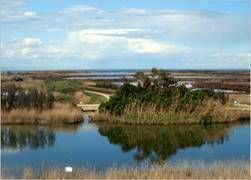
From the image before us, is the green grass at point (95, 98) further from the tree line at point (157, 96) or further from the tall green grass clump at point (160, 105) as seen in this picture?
the tall green grass clump at point (160, 105)

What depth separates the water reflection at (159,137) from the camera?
57.9ft

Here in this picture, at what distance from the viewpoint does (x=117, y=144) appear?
19047 millimetres

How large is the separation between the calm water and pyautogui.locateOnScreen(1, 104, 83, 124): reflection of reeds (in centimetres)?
70

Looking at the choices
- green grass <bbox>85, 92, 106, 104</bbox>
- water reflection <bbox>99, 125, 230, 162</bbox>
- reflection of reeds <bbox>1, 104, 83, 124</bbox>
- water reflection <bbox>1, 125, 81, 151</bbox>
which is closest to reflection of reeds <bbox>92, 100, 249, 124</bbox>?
water reflection <bbox>99, 125, 230, 162</bbox>

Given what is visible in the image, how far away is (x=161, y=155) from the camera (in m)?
16.8

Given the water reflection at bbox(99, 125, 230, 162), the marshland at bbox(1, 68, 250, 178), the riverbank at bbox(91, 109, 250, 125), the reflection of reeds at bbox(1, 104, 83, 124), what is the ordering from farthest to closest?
1. the riverbank at bbox(91, 109, 250, 125)
2. the reflection of reeds at bbox(1, 104, 83, 124)
3. the water reflection at bbox(99, 125, 230, 162)
4. the marshland at bbox(1, 68, 250, 178)

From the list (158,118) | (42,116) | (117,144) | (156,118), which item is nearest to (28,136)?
(117,144)

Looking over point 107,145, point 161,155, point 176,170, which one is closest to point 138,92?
point 107,145

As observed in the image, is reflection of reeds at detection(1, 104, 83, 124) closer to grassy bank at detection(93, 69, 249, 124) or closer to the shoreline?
grassy bank at detection(93, 69, 249, 124)

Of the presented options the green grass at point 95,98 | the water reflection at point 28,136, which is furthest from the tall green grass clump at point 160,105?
the green grass at point 95,98

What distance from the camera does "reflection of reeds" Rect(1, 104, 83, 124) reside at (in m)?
22.0

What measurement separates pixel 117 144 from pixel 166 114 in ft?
16.1

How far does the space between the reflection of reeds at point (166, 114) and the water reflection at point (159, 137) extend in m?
0.64

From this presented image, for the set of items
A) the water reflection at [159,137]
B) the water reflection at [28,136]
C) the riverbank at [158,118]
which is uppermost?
the riverbank at [158,118]
